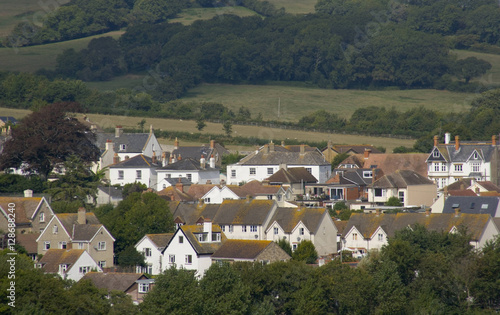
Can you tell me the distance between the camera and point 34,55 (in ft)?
546

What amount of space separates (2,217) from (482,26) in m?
143

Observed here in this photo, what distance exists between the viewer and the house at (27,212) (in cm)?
5822

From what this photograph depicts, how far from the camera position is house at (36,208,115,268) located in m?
55.8

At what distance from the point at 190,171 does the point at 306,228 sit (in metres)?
24.4

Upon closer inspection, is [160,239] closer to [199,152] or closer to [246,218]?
[246,218]

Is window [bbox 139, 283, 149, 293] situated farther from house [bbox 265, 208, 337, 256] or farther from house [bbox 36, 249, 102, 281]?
house [bbox 265, 208, 337, 256]

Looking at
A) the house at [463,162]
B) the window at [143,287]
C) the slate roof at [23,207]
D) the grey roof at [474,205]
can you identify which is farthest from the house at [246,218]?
the house at [463,162]

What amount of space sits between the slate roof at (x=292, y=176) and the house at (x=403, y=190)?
633 centimetres

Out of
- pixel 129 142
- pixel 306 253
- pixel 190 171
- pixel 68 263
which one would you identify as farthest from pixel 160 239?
pixel 129 142

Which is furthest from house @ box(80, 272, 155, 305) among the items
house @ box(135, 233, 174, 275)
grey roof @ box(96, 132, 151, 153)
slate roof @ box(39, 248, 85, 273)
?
grey roof @ box(96, 132, 151, 153)

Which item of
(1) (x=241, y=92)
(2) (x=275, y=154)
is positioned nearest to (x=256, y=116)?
(1) (x=241, y=92)

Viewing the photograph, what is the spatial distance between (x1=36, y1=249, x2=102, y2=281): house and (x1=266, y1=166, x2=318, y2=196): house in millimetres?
23732

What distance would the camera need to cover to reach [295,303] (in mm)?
47531

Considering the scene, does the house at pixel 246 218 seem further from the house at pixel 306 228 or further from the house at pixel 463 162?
the house at pixel 463 162
